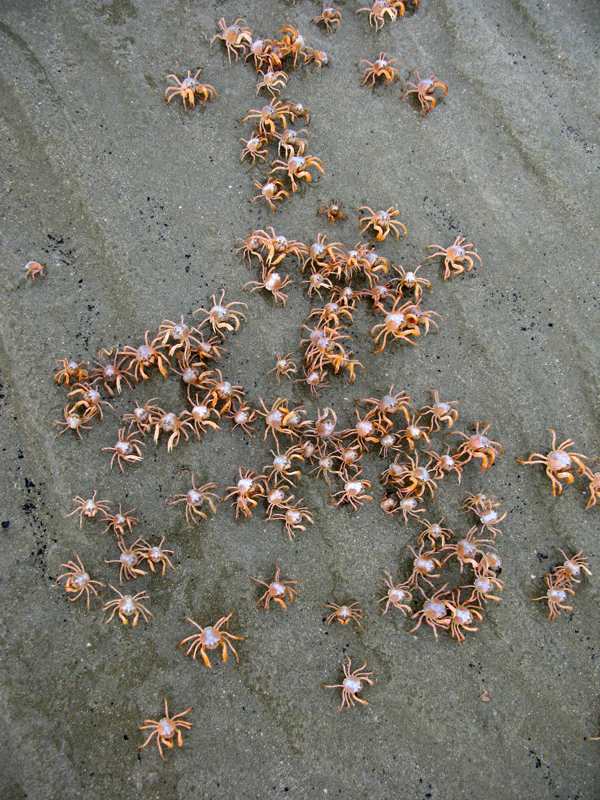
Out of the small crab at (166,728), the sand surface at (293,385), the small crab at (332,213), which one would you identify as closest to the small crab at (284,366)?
the sand surface at (293,385)

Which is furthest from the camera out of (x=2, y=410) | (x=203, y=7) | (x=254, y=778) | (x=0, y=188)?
(x=203, y=7)

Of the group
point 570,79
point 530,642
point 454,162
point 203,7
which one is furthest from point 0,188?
point 530,642

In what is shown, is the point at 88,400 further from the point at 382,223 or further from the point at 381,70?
the point at 381,70

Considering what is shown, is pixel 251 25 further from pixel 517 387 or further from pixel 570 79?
pixel 517 387

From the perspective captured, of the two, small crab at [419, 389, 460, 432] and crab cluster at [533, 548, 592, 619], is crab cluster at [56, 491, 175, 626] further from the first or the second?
crab cluster at [533, 548, 592, 619]

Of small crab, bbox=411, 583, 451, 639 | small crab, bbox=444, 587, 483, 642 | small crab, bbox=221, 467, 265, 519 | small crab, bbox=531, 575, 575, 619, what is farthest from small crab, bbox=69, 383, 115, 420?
small crab, bbox=531, 575, 575, 619
